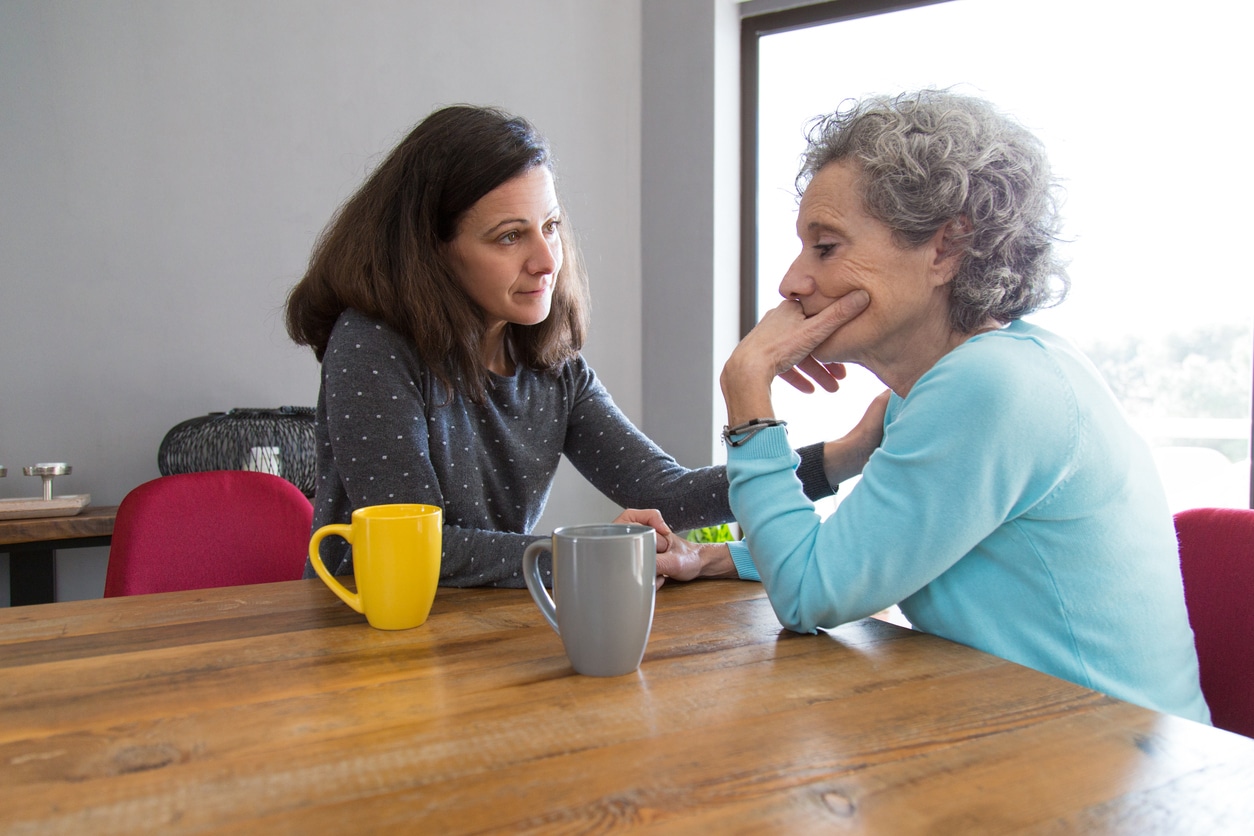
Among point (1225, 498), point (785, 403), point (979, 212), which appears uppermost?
point (979, 212)

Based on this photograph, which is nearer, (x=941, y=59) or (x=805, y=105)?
(x=941, y=59)

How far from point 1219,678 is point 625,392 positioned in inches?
102

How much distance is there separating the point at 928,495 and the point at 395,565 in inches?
19.8

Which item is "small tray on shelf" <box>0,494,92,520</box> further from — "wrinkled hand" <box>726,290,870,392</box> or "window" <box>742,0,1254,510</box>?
"window" <box>742,0,1254,510</box>

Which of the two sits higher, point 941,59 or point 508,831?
point 941,59

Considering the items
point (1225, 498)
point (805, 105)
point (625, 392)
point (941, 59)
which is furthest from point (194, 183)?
point (1225, 498)

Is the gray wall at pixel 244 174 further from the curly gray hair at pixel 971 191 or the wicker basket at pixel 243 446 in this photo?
the curly gray hair at pixel 971 191

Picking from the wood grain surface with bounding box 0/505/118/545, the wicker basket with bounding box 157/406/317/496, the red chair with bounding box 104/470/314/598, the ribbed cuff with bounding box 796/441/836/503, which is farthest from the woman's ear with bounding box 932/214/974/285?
the wood grain surface with bounding box 0/505/118/545

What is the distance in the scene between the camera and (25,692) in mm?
734

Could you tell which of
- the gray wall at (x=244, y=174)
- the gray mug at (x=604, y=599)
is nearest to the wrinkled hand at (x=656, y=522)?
the gray mug at (x=604, y=599)

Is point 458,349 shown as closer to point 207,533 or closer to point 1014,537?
point 207,533

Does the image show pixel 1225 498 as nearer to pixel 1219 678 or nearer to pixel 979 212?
pixel 1219 678

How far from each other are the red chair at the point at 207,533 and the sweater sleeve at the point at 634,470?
474 millimetres

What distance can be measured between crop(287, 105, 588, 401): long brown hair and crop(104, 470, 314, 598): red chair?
0.30m
